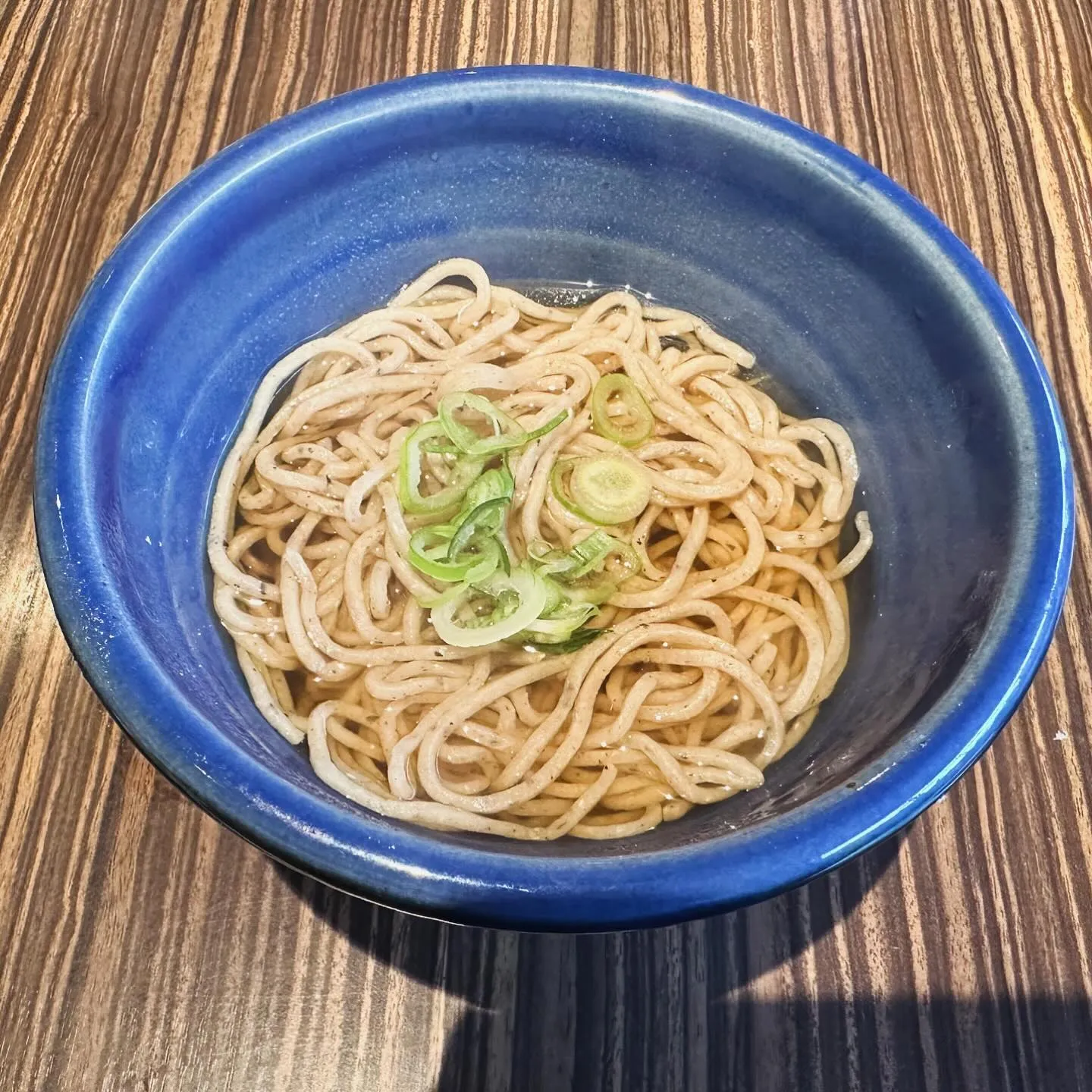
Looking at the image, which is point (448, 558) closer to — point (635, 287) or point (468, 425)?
point (468, 425)

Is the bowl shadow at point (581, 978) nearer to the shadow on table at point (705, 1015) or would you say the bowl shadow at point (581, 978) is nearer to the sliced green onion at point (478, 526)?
the shadow on table at point (705, 1015)

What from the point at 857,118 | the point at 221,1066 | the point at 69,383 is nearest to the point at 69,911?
the point at 221,1066

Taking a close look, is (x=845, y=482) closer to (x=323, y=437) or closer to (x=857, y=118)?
(x=323, y=437)

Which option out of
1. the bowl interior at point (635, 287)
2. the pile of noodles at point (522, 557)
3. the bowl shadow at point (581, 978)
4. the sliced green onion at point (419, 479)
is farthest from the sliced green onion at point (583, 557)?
the bowl shadow at point (581, 978)

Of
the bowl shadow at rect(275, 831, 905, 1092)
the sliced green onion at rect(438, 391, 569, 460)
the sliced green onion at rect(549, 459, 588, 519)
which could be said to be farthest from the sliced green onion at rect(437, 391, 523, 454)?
the bowl shadow at rect(275, 831, 905, 1092)

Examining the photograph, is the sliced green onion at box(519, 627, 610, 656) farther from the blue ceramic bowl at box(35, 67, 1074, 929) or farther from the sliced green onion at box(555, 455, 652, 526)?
the blue ceramic bowl at box(35, 67, 1074, 929)

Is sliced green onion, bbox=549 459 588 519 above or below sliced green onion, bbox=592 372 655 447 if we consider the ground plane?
below
